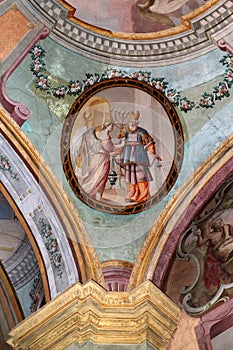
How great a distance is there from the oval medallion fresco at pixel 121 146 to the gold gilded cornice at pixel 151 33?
536 millimetres

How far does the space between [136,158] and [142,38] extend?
4.75 feet

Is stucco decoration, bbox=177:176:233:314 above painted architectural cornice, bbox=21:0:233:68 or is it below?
below

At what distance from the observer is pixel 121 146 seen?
10.1m

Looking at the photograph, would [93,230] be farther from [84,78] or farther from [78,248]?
[84,78]

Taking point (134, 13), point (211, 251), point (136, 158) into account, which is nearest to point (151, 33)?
point (134, 13)

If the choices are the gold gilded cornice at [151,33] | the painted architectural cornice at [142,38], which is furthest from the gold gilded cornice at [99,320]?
the gold gilded cornice at [151,33]

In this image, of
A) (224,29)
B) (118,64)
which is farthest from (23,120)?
(224,29)

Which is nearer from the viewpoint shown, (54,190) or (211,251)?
(211,251)

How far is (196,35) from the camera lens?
9930 mm

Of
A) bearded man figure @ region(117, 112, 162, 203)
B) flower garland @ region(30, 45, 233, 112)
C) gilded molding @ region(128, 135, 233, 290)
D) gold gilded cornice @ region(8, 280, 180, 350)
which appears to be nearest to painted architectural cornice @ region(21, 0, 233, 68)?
flower garland @ region(30, 45, 233, 112)

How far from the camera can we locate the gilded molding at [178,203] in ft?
31.2

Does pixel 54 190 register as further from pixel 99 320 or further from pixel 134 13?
pixel 134 13

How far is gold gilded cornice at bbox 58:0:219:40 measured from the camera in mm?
9773

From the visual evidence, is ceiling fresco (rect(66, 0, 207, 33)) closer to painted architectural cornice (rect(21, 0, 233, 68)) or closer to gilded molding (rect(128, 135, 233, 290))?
painted architectural cornice (rect(21, 0, 233, 68))
